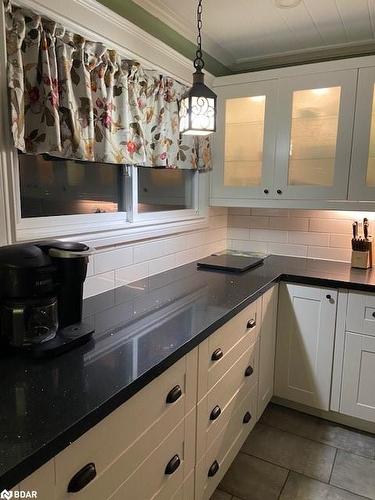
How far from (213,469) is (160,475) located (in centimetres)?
48

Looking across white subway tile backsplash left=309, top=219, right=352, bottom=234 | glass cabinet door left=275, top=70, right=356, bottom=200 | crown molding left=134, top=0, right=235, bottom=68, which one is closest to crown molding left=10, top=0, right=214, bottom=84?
crown molding left=134, top=0, right=235, bottom=68

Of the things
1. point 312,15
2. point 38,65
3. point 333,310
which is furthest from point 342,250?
point 38,65

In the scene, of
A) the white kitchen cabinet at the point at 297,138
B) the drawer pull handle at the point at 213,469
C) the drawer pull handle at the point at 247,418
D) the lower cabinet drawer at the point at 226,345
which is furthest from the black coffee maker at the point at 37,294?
the white kitchen cabinet at the point at 297,138

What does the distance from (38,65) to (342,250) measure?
2.16m

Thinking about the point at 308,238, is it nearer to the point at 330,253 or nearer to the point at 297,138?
the point at 330,253

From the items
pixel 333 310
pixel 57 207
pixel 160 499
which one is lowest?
pixel 160 499

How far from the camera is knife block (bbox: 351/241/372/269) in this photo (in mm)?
2359

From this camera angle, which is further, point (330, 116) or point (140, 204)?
point (330, 116)

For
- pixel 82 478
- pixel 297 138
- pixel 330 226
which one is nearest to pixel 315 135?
pixel 297 138

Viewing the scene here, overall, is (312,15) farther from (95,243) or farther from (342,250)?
(95,243)

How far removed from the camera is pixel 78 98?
4.78ft

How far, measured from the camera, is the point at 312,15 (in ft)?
6.61

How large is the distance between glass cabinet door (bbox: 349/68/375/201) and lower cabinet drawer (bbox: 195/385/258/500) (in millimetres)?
1308

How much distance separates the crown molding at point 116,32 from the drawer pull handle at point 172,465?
1.63 m
